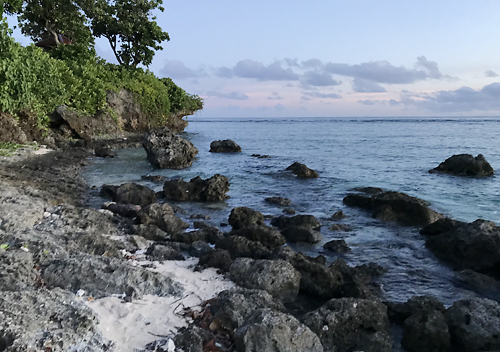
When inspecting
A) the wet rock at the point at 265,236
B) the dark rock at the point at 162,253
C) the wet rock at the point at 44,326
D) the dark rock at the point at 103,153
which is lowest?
the wet rock at the point at 265,236

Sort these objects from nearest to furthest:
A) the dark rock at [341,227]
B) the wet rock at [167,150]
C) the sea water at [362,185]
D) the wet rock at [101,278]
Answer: the wet rock at [101,278], the sea water at [362,185], the dark rock at [341,227], the wet rock at [167,150]

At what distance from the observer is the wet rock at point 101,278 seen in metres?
5.21

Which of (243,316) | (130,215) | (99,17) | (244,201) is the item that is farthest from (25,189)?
(99,17)

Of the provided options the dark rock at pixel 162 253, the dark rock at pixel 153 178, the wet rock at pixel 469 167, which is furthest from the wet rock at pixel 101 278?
the wet rock at pixel 469 167

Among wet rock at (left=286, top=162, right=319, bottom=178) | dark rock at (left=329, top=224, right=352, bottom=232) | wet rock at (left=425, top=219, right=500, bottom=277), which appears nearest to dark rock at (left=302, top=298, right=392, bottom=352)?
wet rock at (left=425, top=219, right=500, bottom=277)

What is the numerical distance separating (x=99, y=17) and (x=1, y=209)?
3873 centimetres

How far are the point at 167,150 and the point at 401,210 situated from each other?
13.3 meters

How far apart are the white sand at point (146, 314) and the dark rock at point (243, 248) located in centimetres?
158

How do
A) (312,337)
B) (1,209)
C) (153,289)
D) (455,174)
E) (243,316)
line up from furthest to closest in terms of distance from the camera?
1. (455,174)
2. (1,209)
3. (153,289)
4. (243,316)
5. (312,337)

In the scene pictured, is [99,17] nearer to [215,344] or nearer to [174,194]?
[174,194]

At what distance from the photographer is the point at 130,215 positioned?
10789 mm

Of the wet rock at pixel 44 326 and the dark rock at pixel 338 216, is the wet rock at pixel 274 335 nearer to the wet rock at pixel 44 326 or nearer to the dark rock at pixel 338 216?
the wet rock at pixel 44 326

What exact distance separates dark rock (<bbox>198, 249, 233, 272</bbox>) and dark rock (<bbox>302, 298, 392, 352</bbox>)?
6.28ft

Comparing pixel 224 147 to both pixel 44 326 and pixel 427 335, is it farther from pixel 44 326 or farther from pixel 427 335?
pixel 44 326
